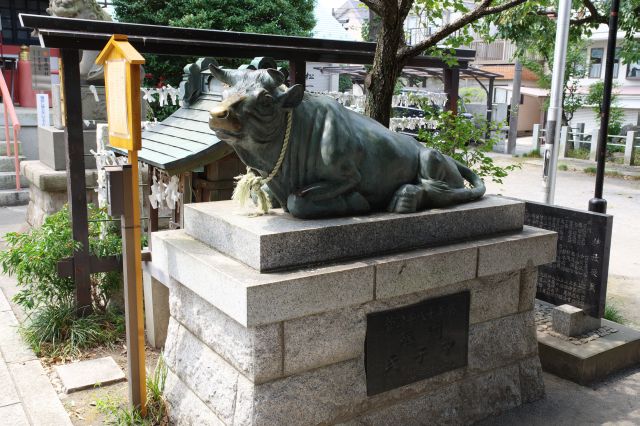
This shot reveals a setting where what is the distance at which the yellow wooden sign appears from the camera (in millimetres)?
4027

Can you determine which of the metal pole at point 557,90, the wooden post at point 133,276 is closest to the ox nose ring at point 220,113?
the wooden post at point 133,276

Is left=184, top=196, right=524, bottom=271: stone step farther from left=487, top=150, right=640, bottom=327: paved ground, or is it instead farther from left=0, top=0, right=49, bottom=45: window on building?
left=0, top=0, right=49, bottom=45: window on building

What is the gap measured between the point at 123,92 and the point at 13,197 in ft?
32.8

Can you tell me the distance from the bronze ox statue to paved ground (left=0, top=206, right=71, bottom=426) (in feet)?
7.86

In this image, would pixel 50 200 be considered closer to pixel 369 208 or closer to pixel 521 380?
pixel 369 208

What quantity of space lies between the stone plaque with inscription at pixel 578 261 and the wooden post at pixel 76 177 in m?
4.64

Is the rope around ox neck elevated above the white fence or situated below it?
above

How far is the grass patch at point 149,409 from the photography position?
428cm

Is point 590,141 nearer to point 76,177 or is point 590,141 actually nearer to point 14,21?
point 14,21

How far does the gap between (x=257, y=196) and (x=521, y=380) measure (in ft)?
8.29

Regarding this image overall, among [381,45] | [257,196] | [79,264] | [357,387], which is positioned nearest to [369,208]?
[257,196]

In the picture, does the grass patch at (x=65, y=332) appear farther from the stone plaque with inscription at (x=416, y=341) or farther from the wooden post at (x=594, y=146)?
the wooden post at (x=594, y=146)

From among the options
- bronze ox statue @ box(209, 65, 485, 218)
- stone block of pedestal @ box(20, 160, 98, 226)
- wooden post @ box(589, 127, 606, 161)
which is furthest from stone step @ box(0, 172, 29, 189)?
wooden post @ box(589, 127, 606, 161)

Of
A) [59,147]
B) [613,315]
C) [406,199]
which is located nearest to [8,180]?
[59,147]
